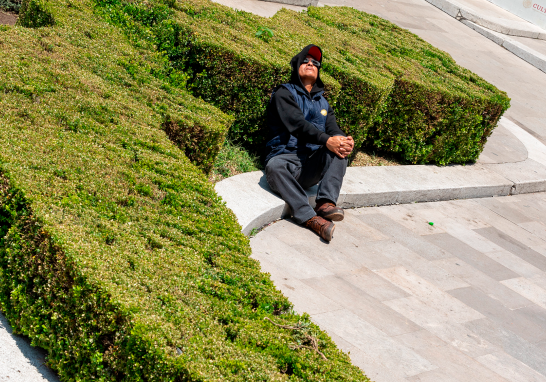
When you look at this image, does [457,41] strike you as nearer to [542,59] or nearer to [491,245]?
[542,59]

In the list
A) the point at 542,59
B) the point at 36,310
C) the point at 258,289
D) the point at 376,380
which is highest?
the point at 542,59

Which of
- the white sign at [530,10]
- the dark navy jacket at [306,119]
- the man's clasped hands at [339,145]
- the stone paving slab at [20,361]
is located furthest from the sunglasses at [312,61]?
the white sign at [530,10]

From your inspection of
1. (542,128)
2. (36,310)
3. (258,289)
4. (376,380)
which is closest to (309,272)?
(376,380)

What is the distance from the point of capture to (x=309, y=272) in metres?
5.16

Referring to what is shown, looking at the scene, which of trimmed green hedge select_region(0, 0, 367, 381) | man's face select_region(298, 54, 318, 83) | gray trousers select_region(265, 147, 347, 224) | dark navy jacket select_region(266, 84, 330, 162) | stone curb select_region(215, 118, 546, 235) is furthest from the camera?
man's face select_region(298, 54, 318, 83)

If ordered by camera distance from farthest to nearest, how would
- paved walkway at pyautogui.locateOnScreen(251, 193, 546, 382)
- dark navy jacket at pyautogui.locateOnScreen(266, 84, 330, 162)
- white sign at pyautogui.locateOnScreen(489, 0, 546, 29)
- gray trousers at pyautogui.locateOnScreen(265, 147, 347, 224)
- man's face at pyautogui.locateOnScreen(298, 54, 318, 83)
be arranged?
white sign at pyautogui.locateOnScreen(489, 0, 546, 29) → man's face at pyautogui.locateOnScreen(298, 54, 318, 83) → dark navy jacket at pyautogui.locateOnScreen(266, 84, 330, 162) → gray trousers at pyautogui.locateOnScreen(265, 147, 347, 224) → paved walkway at pyautogui.locateOnScreen(251, 193, 546, 382)

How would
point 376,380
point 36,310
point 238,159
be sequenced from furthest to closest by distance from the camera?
point 238,159 < point 376,380 < point 36,310

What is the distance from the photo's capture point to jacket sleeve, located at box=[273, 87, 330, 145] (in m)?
6.01

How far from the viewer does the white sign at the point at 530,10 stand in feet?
68.3

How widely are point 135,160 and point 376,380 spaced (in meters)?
2.38

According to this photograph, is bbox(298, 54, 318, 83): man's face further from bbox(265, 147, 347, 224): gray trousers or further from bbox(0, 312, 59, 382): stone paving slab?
bbox(0, 312, 59, 382): stone paving slab

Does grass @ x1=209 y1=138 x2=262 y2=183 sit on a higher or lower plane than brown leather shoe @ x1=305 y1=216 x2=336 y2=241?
higher

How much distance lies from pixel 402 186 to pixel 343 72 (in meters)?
1.71

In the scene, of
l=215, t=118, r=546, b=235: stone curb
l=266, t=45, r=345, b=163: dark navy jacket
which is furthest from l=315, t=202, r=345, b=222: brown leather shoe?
l=266, t=45, r=345, b=163: dark navy jacket
